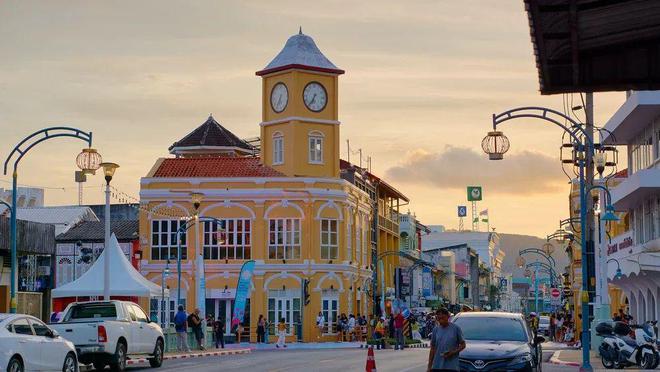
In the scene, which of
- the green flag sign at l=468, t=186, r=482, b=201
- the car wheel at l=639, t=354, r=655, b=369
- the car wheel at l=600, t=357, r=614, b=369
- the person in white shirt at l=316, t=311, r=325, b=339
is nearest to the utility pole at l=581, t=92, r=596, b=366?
the car wheel at l=600, t=357, r=614, b=369

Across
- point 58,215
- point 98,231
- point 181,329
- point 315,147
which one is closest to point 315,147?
point 315,147

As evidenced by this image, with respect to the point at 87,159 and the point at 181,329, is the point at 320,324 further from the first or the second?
the point at 87,159

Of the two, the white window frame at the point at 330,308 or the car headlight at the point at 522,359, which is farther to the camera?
the white window frame at the point at 330,308

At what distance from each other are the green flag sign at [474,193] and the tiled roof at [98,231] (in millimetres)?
106927

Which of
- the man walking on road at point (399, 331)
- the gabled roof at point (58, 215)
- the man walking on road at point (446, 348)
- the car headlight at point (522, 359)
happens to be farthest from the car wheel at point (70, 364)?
the gabled roof at point (58, 215)

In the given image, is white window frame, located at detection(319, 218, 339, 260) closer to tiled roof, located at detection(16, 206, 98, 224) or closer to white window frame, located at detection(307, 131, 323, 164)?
white window frame, located at detection(307, 131, 323, 164)

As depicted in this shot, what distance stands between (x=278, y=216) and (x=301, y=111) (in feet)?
23.1

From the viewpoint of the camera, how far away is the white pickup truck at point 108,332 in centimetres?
3128

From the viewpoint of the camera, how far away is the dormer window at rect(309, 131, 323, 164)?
260ft

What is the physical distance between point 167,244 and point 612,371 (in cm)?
4811

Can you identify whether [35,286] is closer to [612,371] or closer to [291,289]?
[291,289]

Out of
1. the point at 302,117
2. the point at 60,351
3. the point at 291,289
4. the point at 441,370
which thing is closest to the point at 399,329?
the point at 291,289

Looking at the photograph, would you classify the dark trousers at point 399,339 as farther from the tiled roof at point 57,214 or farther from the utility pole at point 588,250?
the tiled roof at point 57,214

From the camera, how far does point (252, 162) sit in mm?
79250
